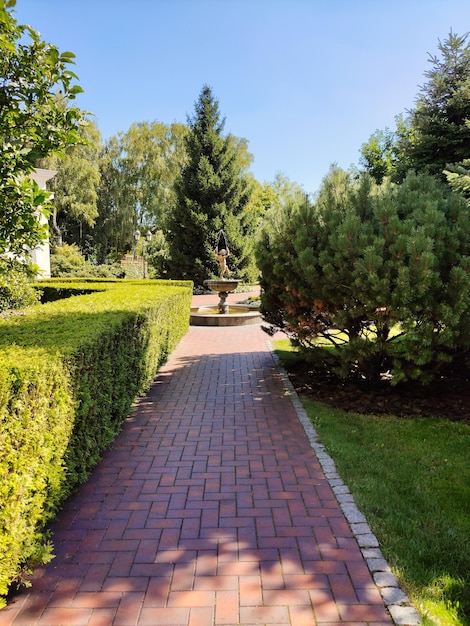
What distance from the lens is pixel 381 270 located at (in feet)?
15.1

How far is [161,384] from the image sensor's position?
6.68m

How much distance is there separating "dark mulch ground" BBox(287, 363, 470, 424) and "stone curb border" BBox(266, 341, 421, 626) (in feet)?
4.97

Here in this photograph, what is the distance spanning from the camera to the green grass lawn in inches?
90.1

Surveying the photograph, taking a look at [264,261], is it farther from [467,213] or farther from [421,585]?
[421,585]

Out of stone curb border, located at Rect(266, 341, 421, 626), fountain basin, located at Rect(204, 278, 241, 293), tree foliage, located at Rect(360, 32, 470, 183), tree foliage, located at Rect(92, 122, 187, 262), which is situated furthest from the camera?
tree foliage, located at Rect(92, 122, 187, 262)

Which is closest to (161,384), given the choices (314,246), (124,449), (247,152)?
(124,449)

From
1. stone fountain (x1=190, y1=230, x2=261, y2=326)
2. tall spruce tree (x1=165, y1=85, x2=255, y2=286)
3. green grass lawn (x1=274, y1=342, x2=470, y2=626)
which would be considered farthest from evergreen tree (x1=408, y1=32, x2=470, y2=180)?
tall spruce tree (x1=165, y1=85, x2=255, y2=286)

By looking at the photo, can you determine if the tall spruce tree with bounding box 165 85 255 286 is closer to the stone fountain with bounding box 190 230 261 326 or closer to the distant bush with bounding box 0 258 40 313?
the stone fountain with bounding box 190 230 261 326

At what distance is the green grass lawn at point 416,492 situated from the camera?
229 cm

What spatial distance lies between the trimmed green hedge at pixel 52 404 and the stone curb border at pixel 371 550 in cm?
200

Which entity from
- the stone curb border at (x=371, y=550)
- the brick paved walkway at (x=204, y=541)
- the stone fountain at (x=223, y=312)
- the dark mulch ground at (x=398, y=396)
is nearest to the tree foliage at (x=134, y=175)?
the stone fountain at (x=223, y=312)

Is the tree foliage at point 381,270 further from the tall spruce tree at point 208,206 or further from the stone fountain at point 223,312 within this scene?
the tall spruce tree at point 208,206

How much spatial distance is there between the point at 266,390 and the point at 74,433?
3662 millimetres

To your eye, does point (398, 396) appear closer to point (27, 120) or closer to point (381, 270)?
point (381, 270)
